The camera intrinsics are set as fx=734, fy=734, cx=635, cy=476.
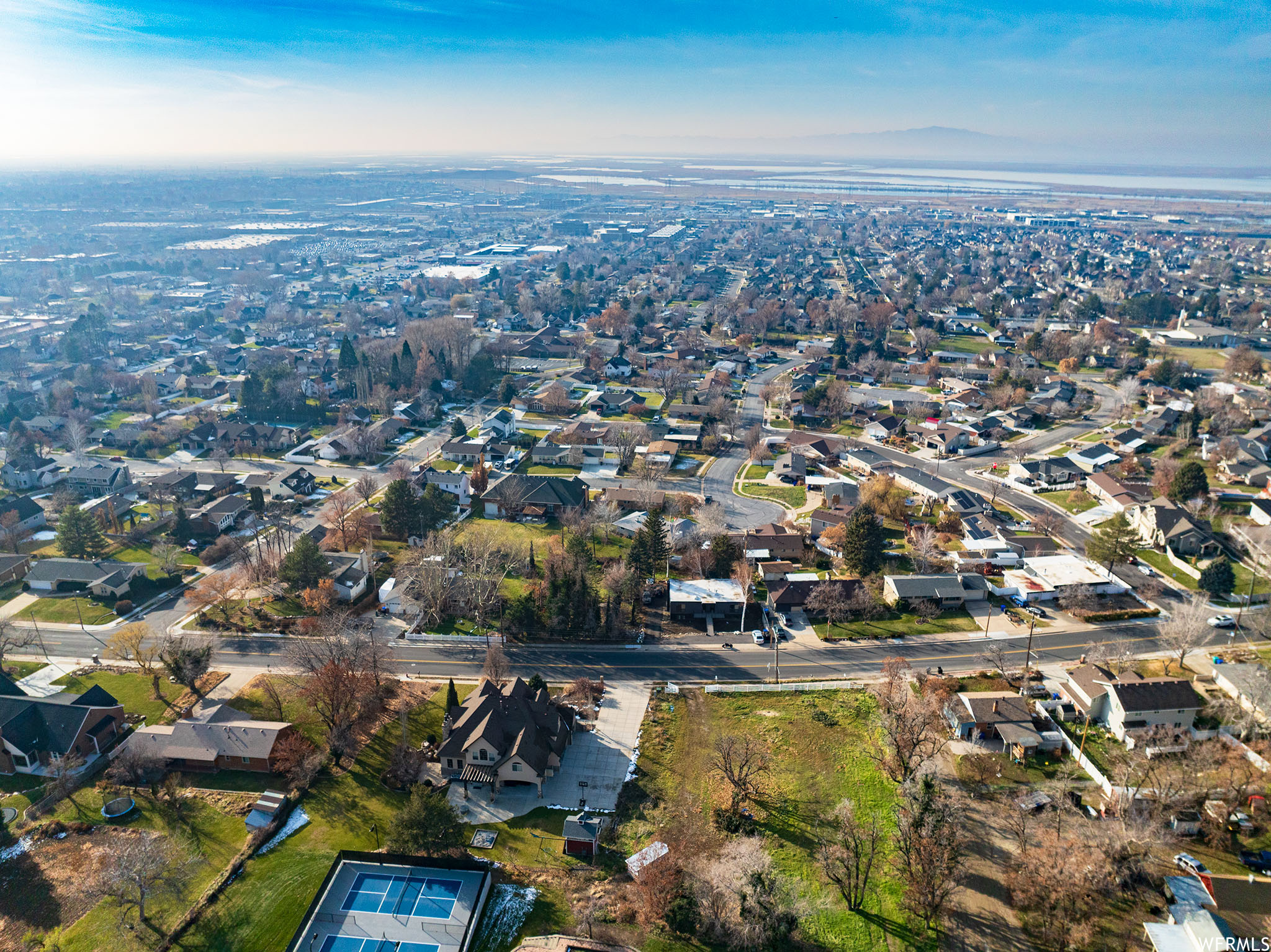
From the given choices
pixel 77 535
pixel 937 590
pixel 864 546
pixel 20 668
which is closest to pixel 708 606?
pixel 864 546

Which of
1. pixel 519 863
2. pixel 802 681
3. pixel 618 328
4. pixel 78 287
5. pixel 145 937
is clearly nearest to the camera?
pixel 145 937

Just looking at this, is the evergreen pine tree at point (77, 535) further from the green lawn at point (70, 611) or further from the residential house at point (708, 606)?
the residential house at point (708, 606)

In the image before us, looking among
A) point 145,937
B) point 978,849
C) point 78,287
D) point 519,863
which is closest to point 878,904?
point 978,849

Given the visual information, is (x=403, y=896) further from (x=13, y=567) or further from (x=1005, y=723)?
(x=13, y=567)

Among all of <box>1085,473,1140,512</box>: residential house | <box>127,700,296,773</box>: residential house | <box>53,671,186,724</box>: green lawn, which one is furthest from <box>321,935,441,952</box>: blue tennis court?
<box>1085,473,1140,512</box>: residential house

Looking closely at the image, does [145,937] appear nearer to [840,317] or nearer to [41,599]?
[41,599]

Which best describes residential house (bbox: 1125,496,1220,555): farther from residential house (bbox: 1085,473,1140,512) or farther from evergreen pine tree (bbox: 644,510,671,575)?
evergreen pine tree (bbox: 644,510,671,575)

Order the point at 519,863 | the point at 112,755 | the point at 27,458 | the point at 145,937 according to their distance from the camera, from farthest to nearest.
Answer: the point at 27,458, the point at 112,755, the point at 519,863, the point at 145,937
